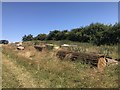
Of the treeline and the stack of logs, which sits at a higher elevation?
the treeline

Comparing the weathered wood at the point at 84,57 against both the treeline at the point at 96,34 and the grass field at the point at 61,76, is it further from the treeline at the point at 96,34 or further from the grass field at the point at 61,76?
the treeline at the point at 96,34

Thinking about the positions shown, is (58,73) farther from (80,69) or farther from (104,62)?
(104,62)

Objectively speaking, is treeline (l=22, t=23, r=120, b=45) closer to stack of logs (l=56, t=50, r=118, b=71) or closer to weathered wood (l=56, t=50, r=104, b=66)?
weathered wood (l=56, t=50, r=104, b=66)

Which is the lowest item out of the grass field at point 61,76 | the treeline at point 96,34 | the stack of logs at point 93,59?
the grass field at point 61,76

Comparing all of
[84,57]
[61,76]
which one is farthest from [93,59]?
[61,76]

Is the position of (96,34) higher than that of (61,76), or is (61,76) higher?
(96,34)

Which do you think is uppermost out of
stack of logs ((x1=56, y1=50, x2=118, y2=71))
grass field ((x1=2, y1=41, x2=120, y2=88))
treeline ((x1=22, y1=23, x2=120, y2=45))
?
treeline ((x1=22, y1=23, x2=120, y2=45))

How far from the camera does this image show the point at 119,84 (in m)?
10.9

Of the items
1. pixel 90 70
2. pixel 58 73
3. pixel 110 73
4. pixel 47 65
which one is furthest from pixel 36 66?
pixel 110 73

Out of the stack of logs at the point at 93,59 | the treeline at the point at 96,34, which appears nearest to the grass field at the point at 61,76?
the stack of logs at the point at 93,59

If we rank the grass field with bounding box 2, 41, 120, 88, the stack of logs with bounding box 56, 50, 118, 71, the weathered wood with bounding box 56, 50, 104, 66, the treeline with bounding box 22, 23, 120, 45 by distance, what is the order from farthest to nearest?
the treeline with bounding box 22, 23, 120, 45 < the weathered wood with bounding box 56, 50, 104, 66 < the stack of logs with bounding box 56, 50, 118, 71 < the grass field with bounding box 2, 41, 120, 88

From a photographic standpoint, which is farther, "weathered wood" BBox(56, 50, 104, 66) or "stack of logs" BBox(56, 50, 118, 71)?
"weathered wood" BBox(56, 50, 104, 66)

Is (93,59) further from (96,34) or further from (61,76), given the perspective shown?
(96,34)

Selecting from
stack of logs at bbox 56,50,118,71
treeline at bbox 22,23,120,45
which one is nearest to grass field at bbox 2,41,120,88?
stack of logs at bbox 56,50,118,71
